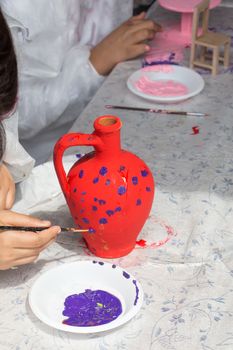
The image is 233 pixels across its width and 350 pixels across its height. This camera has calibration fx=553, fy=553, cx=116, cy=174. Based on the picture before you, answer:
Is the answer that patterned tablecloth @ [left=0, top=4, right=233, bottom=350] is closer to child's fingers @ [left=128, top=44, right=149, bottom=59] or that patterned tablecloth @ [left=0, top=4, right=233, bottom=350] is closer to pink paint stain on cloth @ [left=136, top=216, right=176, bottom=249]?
pink paint stain on cloth @ [left=136, top=216, right=176, bottom=249]

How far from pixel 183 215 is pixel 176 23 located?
2.89 ft

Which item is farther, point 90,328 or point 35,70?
point 35,70

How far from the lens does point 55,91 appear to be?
1.42 metres

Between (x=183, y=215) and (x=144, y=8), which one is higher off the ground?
(x=183, y=215)

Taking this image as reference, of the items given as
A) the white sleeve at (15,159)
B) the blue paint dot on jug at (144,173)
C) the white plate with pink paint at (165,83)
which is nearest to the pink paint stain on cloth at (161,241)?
the blue paint dot on jug at (144,173)

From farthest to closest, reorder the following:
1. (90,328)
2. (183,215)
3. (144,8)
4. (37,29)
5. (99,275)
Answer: (144,8) < (37,29) < (183,215) < (99,275) < (90,328)

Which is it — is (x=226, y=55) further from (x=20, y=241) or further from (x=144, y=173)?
(x=20, y=241)

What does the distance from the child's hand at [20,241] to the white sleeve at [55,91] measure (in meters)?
0.68

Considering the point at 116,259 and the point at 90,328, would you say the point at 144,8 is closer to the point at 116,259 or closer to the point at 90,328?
the point at 116,259

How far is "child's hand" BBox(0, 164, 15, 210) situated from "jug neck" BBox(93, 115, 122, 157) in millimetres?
186

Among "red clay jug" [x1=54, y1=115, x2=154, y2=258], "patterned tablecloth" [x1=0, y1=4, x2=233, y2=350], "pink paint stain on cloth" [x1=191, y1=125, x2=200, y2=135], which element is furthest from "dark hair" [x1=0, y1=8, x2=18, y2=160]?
"pink paint stain on cloth" [x1=191, y1=125, x2=200, y2=135]

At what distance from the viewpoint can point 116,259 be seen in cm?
83

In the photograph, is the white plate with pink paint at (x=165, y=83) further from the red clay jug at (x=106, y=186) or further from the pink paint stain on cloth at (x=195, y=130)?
the red clay jug at (x=106, y=186)

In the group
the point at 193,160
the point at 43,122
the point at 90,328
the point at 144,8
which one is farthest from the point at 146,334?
the point at 144,8
